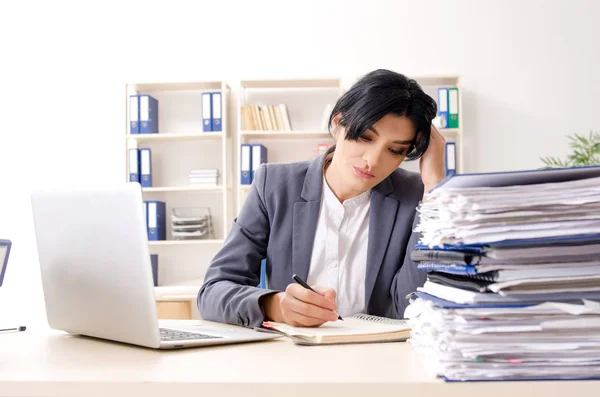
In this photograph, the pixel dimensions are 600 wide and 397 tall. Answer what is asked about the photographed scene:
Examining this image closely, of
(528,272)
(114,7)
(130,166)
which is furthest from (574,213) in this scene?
(114,7)

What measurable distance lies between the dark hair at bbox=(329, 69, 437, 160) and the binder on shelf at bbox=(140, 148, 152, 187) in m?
2.90

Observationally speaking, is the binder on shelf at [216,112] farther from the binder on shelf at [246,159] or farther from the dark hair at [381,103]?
the dark hair at [381,103]

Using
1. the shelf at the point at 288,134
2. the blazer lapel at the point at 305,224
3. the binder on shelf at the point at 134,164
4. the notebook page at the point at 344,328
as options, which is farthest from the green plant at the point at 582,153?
the notebook page at the point at 344,328

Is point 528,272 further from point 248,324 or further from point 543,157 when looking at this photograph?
point 543,157

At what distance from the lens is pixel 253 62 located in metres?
4.52

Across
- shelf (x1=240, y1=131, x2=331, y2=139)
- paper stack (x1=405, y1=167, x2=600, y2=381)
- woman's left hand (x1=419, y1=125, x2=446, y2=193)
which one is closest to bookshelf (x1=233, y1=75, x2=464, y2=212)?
shelf (x1=240, y1=131, x2=331, y2=139)

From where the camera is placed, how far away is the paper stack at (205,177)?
4.31 meters

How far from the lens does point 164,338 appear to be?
3.21 feet

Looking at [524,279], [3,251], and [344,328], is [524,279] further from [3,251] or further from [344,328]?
[3,251]

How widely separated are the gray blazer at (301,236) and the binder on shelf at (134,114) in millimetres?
2706

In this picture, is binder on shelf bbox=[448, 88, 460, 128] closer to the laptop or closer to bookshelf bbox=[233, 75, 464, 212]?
bookshelf bbox=[233, 75, 464, 212]

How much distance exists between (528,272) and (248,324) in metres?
0.68

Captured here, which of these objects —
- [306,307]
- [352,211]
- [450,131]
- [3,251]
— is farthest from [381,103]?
[450,131]

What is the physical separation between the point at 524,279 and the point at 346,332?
1.34ft
